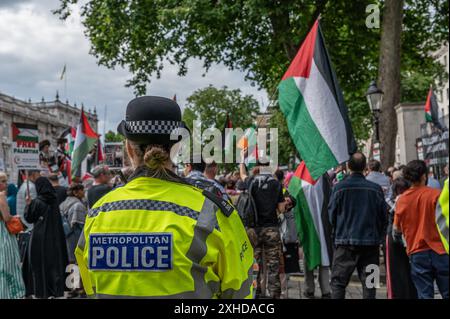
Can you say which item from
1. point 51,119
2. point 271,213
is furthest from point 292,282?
point 51,119

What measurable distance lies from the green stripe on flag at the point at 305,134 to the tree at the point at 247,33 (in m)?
7.40

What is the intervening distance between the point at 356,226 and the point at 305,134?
127 cm

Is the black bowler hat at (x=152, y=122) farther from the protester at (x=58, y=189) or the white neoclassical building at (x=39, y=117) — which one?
the white neoclassical building at (x=39, y=117)

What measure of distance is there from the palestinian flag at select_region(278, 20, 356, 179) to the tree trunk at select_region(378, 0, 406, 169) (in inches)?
268

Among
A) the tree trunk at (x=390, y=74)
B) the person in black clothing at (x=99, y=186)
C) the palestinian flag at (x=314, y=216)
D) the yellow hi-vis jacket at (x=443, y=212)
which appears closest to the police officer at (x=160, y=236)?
the yellow hi-vis jacket at (x=443, y=212)

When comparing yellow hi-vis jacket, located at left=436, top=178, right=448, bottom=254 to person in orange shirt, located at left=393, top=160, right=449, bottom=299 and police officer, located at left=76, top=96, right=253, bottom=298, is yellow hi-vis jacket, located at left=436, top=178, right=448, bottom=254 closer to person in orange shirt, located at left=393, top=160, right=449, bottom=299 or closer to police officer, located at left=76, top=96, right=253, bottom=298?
police officer, located at left=76, top=96, right=253, bottom=298

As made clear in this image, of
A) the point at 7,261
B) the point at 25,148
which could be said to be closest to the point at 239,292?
the point at 7,261

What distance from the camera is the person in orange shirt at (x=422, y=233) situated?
5500 millimetres

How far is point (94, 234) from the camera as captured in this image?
218 cm

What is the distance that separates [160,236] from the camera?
81.4 inches

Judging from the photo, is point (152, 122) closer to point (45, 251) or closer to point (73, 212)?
point (73, 212)
